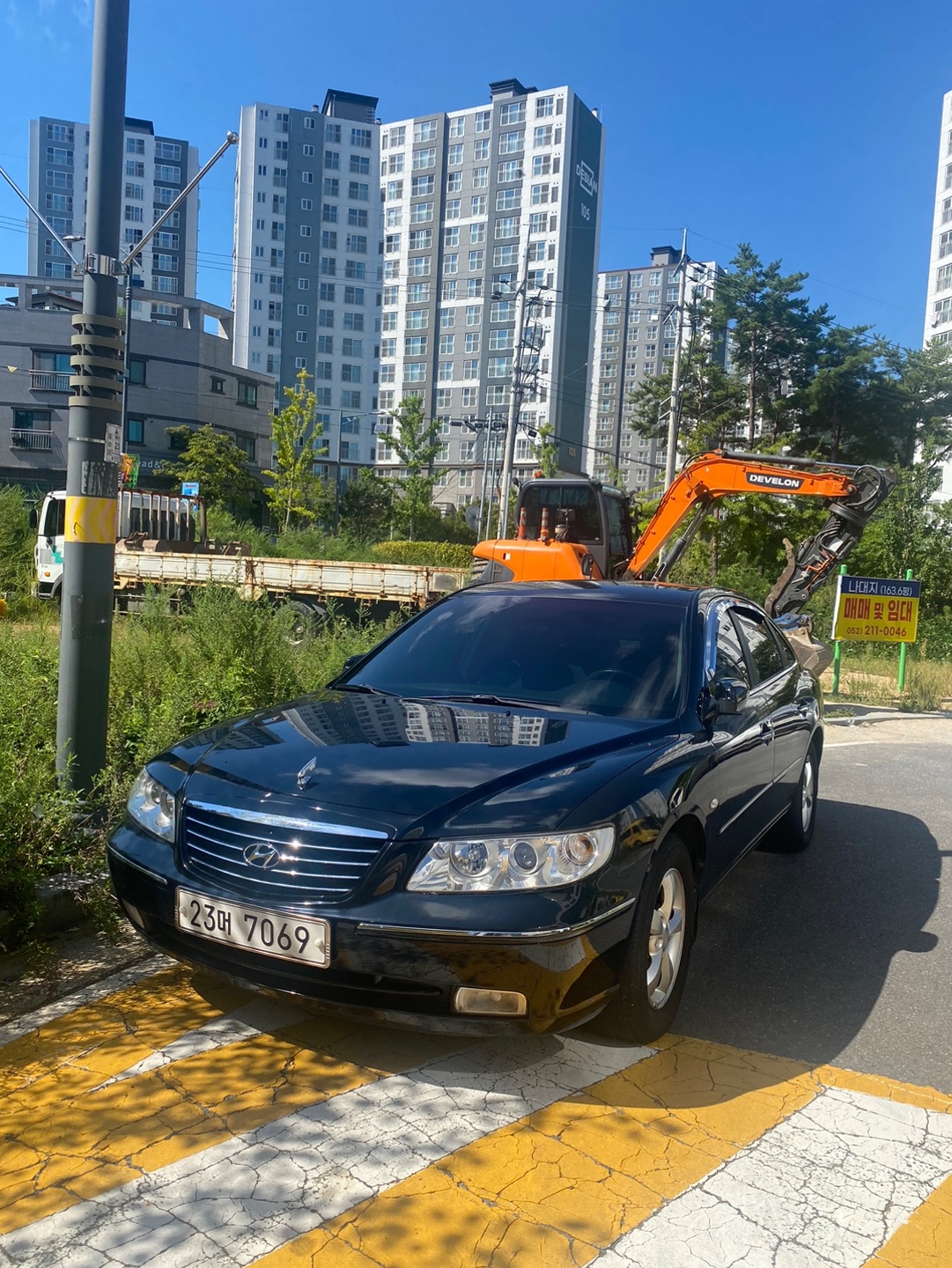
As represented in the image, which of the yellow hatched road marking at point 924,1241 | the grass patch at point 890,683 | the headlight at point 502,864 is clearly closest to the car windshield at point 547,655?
the headlight at point 502,864

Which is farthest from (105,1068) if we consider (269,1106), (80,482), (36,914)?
(80,482)

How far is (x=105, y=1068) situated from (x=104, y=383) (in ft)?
11.0

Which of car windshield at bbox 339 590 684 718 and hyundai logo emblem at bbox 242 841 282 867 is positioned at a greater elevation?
car windshield at bbox 339 590 684 718

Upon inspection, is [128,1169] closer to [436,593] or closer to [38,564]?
[436,593]

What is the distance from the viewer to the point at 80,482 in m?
5.25

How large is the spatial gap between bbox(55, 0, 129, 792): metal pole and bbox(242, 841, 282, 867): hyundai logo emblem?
2.28 meters

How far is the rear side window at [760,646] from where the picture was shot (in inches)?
217

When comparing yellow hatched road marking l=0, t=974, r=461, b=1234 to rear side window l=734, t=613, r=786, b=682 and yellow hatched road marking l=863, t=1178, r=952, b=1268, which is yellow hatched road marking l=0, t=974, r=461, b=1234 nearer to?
yellow hatched road marking l=863, t=1178, r=952, b=1268

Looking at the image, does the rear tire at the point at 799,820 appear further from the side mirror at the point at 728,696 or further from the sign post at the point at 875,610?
the sign post at the point at 875,610

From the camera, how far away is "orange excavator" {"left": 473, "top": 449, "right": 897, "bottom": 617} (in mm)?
13617

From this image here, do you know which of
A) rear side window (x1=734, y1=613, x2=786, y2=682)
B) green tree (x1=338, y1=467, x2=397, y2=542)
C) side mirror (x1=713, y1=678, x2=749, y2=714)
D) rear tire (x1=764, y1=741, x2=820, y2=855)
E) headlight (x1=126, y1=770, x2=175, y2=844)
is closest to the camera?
headlight (x1=126, y1=770, x2=175, y2=844)

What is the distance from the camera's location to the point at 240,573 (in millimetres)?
17719

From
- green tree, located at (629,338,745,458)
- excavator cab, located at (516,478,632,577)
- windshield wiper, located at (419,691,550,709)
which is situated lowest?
windshield wiper, located at (419,691,550,709)

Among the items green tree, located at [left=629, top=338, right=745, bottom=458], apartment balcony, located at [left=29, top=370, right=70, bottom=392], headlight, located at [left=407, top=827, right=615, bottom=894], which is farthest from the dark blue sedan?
apartment balcony, located at [left=29, top=370, right=70, bottom=392]
